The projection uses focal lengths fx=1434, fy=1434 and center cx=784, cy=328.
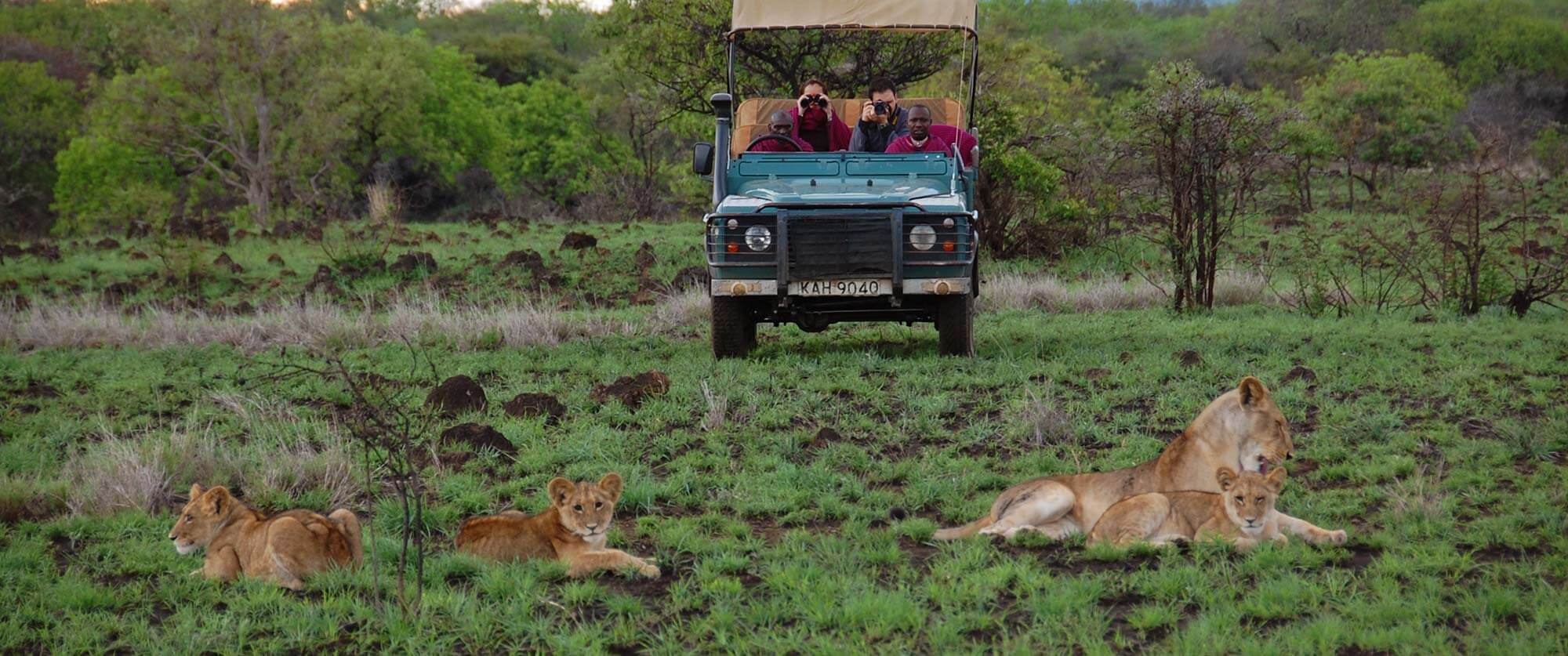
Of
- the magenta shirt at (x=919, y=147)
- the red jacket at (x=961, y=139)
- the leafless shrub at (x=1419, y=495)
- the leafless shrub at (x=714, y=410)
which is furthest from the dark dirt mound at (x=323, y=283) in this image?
the leafless shrub at (x=1419, y=495)

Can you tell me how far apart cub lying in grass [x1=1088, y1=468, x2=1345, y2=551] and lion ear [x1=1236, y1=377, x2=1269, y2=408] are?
528 millimetres

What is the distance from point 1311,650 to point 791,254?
238 inches

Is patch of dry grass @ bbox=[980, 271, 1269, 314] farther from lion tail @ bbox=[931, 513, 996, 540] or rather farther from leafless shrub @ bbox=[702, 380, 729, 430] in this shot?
lion tail @ bbox=[931, 513, 996, 540]

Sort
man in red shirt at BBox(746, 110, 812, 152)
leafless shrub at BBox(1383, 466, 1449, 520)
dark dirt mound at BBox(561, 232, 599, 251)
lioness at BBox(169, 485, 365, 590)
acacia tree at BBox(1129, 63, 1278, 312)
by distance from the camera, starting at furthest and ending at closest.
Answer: dark dirt mound at BBox(561, 232, 599, 251) → acacia tree at BBox(1129, 63, 1278, 312) → man in red shirt at BBox(746, 110, 812, 152) → leafless shrub at BBox(1383, 466, 1449, 520) → lioness at BBox(169, 485, 365, 590)

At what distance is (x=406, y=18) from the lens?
8050 cm

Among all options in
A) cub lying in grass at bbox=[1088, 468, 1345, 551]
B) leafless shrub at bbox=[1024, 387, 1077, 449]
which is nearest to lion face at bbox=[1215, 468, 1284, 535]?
cub lying in grass at bbox=[1088, 468, 1345, 551]

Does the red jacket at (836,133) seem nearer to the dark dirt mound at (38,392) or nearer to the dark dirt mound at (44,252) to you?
the dark dirt mound at (38,392)

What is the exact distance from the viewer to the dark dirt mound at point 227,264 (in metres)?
20.0

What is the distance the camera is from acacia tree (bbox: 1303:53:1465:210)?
30547 mm

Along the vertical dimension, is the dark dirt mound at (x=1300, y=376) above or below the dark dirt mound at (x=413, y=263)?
above

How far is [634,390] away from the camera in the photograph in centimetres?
938

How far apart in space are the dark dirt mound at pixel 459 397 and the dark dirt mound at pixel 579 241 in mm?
11377

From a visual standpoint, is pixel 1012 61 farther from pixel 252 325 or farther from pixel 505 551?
pixel 505 551

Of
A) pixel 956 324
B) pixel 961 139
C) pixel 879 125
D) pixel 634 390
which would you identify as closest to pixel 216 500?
pixel 634 390
